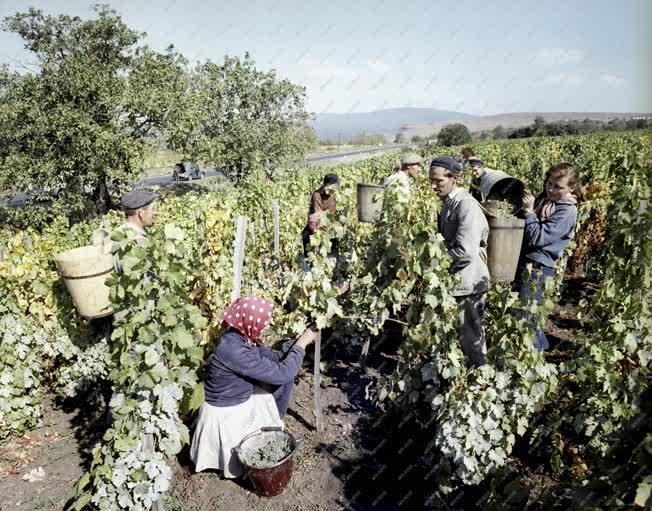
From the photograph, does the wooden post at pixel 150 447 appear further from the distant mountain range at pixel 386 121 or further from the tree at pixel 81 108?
the distant mountain range at pixel 386 121

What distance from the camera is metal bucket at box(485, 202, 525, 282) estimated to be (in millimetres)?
3199

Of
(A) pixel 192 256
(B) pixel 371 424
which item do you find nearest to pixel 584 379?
(B) pixel 371 424

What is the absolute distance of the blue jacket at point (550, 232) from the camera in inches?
131

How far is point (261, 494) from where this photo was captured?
283cm

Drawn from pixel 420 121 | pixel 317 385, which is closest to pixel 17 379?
pixel 317 385

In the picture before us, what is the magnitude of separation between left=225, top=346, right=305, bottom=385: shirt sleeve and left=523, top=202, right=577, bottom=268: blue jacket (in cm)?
203

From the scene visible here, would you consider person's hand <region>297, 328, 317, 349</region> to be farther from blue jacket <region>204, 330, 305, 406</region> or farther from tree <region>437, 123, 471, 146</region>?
tree <region>437, 123, 471, 146</region>

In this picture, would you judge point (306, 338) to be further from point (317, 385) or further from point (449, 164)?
point (449, 164)

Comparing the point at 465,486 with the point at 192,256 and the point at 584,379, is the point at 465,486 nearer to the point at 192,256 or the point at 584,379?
the point at 584,379

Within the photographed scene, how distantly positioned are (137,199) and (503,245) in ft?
8.96

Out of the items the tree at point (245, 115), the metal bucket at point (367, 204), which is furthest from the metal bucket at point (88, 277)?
the tree at point (245, 115)

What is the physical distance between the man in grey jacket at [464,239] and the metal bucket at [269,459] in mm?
1565

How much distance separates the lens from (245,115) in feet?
64.8

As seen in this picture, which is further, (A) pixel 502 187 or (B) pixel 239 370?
(A) pixel 502 187
